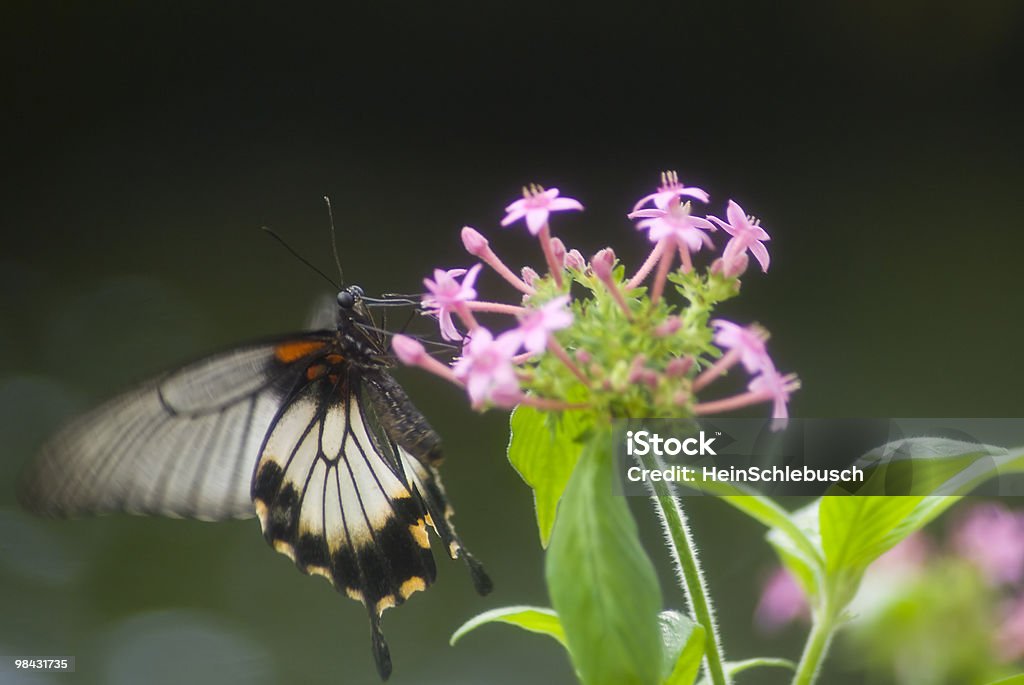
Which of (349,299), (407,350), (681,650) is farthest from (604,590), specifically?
(349,299)

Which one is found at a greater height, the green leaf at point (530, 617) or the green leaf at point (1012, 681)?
the green leaf at point (530, 617)

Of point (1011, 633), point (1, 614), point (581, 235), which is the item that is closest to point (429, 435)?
point (1011, 633)

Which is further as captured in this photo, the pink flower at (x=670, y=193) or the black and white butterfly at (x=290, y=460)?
the black and white butterfly at (x=290, y=460)

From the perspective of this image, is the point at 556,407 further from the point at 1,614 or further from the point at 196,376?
the point at 1,614

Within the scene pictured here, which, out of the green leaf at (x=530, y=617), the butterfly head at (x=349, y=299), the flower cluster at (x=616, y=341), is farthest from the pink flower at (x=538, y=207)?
the butterfly head at (x=349, y=299)

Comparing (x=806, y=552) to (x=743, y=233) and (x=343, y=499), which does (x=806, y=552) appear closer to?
(x=743, y=233)

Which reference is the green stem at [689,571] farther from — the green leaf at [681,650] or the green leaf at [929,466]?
the green leaf at [929,466]
